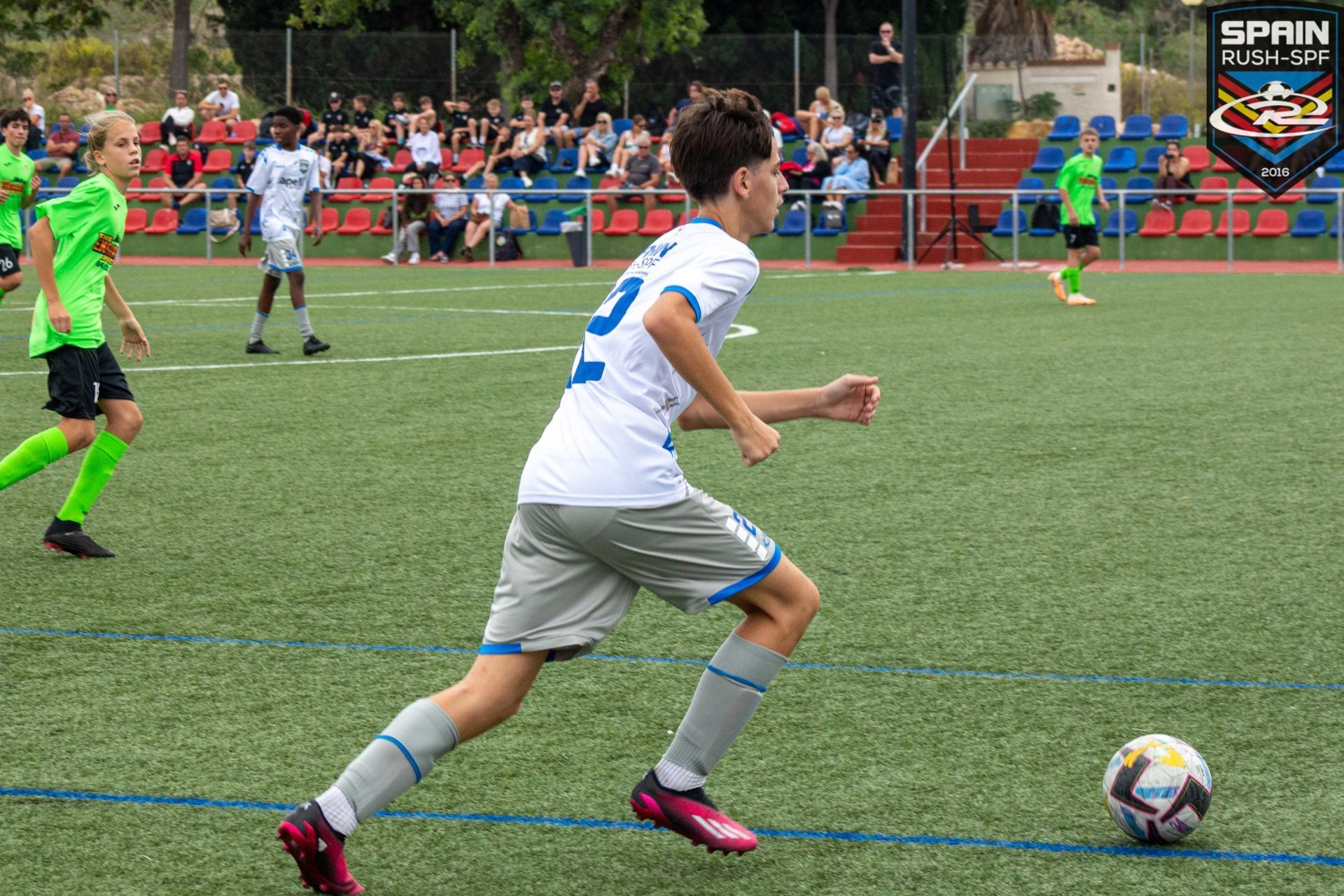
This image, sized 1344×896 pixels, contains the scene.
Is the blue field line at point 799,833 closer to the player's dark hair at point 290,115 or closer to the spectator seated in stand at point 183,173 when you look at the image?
the player's dark hair at point 290,115

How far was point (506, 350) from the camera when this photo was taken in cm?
1396

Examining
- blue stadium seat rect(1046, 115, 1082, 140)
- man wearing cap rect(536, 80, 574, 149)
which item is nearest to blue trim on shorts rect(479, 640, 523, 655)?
man wearing cap rect(536, 80, 574, 149)

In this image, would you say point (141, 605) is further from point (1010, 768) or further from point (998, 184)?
point (998, 184)

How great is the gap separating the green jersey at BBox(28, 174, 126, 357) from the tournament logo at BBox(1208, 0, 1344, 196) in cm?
2008

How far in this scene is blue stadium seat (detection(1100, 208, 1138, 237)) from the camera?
2591 cm

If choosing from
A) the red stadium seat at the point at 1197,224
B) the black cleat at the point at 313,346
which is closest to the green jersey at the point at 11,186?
the black cleat at the point at 313,346

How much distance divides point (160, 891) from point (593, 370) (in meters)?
1.36

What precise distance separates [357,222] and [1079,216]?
1392 centimetres

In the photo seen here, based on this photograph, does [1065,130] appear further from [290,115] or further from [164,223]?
[290,115]

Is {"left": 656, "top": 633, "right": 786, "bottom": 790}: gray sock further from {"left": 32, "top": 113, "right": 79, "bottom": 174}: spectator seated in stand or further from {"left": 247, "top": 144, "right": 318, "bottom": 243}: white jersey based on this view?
{"left": 32, "top": 113, "right": 79, "bottom": 174}: spectator seated in stand

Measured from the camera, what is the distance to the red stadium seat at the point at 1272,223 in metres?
25.4

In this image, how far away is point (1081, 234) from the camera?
18.7 meters

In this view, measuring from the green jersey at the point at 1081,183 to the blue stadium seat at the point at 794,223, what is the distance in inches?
295

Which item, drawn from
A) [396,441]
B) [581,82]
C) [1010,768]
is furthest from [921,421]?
[581,82]
